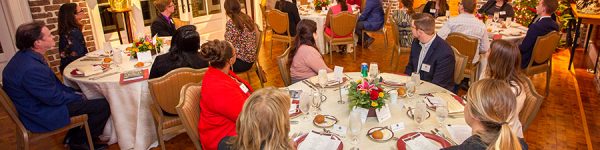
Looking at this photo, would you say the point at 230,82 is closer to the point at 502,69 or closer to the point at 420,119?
the point at 420,119

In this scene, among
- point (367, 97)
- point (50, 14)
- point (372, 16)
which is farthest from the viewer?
point (372, 16)

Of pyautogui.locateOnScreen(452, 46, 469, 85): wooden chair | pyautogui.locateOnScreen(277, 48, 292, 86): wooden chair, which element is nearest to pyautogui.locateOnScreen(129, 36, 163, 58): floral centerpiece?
pyautogui.locateOnScreen(277, 48, 292, 86): wooden chair

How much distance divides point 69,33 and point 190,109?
225 centimetres

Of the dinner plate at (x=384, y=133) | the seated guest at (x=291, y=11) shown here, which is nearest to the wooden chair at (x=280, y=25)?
the seated guest at (x=291, y=11)

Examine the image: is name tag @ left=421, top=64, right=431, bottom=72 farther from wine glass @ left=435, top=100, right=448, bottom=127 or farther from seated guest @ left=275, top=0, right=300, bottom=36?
seated guest @ left=275, top=0, right=300, bottom=36

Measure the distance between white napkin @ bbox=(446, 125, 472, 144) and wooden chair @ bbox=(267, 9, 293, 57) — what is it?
3.99m

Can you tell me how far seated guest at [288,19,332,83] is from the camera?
344 centimetres

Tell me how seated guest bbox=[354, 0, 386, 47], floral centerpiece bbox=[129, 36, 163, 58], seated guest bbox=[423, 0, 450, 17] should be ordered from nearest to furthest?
floral centerpiece bbox=[129, 36, 163, 58]
seated guest bbox=[423, 0, 450, 17]
seated guest bbox=[354, 0, 386, 47]

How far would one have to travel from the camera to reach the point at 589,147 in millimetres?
3557

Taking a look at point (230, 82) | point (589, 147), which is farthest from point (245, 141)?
point (589, 147)

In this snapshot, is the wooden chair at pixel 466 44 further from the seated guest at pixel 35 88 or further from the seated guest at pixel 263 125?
the seated guest at pixel 35 88

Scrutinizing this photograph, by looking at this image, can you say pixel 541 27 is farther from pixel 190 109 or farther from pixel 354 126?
pixel 190 109

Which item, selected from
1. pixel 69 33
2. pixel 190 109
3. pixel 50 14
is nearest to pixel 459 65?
pixel 190 109

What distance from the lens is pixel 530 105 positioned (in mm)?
2428
